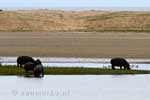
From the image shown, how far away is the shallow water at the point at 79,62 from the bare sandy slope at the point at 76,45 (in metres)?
2.49

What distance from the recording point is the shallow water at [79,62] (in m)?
31.5

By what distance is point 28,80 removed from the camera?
2586 cm

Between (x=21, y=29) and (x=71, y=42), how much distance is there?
540 inches

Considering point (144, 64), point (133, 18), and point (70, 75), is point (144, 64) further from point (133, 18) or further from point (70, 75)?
point (133, 18)

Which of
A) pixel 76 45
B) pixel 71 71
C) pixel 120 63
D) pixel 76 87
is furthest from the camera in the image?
pixel 76 45

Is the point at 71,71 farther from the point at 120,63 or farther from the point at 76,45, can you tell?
the point at 76,45

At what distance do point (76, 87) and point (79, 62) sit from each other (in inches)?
360

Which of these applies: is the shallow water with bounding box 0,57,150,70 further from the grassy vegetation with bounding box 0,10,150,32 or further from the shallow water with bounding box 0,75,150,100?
the grassy vegetation with bounding box 0,10,150,32

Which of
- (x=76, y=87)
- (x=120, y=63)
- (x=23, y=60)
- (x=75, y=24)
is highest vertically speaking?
(x=23, y=60)

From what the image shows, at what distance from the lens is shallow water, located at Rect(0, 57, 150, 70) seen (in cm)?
3148

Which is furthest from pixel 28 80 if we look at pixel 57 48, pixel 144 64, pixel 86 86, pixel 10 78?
pixel 57 48

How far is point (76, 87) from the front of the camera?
24.3m

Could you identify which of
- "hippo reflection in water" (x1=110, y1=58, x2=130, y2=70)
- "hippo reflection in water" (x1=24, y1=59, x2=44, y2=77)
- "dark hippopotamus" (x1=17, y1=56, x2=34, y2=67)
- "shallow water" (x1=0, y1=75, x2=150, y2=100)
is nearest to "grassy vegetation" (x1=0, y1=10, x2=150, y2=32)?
"dark hippopotamus" (x1=17, y1=56, x2=34, y2=67)

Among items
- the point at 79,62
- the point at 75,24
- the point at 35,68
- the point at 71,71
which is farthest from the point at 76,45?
the point at 75,24
